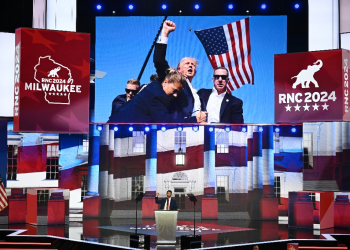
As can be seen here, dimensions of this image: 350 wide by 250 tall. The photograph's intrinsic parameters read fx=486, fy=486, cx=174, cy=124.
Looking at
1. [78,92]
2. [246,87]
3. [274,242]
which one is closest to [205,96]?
[246,87]

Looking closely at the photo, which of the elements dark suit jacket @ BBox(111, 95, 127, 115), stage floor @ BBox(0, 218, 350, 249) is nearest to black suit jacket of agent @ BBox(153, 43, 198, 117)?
dark suit jacket @ BBox(111, 95, 127, 115)

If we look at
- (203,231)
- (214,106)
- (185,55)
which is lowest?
(203,231)

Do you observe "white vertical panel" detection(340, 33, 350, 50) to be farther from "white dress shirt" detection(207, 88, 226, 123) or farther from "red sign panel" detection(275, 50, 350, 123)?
"white dress shirt" detection(207, 88, 226, 123)

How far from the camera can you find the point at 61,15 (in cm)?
1820

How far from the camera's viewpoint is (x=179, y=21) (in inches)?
716

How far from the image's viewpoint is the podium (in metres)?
11.9

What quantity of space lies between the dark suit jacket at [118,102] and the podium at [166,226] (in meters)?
6.80

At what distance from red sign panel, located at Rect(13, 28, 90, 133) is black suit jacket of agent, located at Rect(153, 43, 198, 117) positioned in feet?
9.26

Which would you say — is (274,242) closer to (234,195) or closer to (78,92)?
(234,195)

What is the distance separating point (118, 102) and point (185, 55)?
9.99 ft

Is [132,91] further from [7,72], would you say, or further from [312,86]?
[312,86]

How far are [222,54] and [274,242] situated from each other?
8.05 m

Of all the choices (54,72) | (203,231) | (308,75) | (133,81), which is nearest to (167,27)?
(133,81)

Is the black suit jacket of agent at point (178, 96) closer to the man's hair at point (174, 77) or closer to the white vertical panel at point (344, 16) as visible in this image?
the man's hair at point (174, 77)
